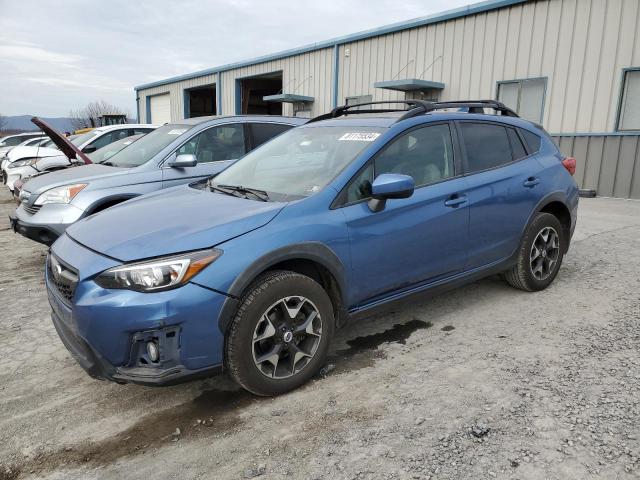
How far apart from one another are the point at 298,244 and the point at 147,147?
13.4ft

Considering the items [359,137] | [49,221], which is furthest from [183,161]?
[359,137]

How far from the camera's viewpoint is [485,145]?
403 centimetres

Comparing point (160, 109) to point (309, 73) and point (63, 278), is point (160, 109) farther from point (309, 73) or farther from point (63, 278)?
point (63, 278)

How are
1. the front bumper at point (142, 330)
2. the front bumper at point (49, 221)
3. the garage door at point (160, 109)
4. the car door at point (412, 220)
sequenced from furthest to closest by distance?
the garage door at point (160, 109) → the front bumper at point (49, 221) → the car door at point (412, 220) → the front bumper at point (142, 330)

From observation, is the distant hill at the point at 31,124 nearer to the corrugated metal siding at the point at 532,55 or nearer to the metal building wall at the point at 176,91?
the metal building wall at the point at 176,91

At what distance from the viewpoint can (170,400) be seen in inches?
113

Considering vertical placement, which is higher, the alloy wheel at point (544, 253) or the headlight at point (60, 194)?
the headlight at point (60, 194)

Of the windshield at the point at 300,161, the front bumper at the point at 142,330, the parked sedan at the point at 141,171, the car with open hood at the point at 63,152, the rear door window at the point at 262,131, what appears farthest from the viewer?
the car with open hood at the point at 63,152

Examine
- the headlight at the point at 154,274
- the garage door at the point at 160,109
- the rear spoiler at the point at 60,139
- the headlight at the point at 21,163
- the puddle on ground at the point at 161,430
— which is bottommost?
the puddle on ground at the point at 161,430

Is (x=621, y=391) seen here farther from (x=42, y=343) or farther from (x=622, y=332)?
(x=42, y=343)

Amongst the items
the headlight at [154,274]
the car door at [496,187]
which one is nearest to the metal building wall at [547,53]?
the car door at [496,187]

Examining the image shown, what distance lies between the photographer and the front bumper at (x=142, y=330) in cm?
238

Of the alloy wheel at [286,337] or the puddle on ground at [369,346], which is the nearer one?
the alloy wheel at [286,337]

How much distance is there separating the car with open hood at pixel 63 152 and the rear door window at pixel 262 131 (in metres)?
2.39
